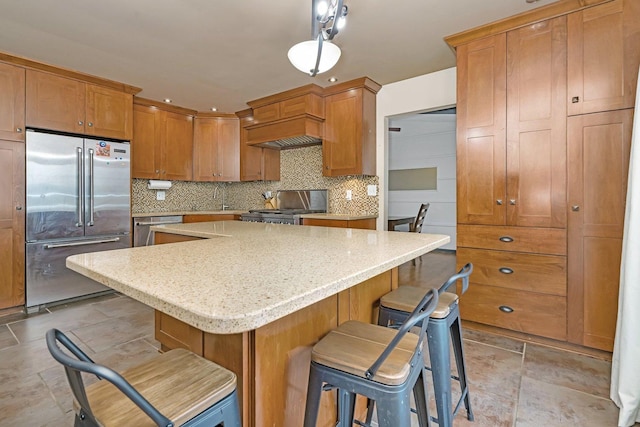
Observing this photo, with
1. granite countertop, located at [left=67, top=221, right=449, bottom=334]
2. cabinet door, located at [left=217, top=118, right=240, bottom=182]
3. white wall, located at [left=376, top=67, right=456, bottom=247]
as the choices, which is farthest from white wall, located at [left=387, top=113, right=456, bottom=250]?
granite countertop, located at [left=67, top=221, right=449, bottom=334]

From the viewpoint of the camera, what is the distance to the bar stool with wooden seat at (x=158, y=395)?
0.62 metres

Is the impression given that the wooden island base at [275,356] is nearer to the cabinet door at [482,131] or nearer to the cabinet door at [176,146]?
the cabinet door at [482,131]

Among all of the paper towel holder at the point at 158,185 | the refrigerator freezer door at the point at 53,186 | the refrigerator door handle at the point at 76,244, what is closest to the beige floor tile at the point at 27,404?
the refrigerator door handle at the point at 76,244

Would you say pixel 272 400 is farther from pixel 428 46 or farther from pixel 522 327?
pixel 428 46

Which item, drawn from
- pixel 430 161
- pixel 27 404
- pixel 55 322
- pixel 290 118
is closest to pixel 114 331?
pixel 55 322

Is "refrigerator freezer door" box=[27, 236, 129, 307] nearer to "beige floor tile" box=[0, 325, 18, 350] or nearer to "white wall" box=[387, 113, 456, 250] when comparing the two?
"beige floor tile" box=[0, 325, 18, 350]

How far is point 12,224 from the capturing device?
3021 millimetres

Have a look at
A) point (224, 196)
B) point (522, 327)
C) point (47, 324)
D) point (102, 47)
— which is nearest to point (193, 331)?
point (522, 327)

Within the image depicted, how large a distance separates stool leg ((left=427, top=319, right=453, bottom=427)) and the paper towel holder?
4.47 m

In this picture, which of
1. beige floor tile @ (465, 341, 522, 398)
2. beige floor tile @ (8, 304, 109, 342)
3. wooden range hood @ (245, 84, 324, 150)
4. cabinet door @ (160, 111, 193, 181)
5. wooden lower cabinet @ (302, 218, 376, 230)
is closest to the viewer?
beige floor tile @ (465, 341, 522, 398)

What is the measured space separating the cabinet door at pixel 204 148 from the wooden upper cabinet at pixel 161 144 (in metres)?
0.08

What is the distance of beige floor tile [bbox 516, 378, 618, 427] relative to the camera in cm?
156

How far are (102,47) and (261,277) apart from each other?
307 cm

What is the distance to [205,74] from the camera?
343 centimetres
